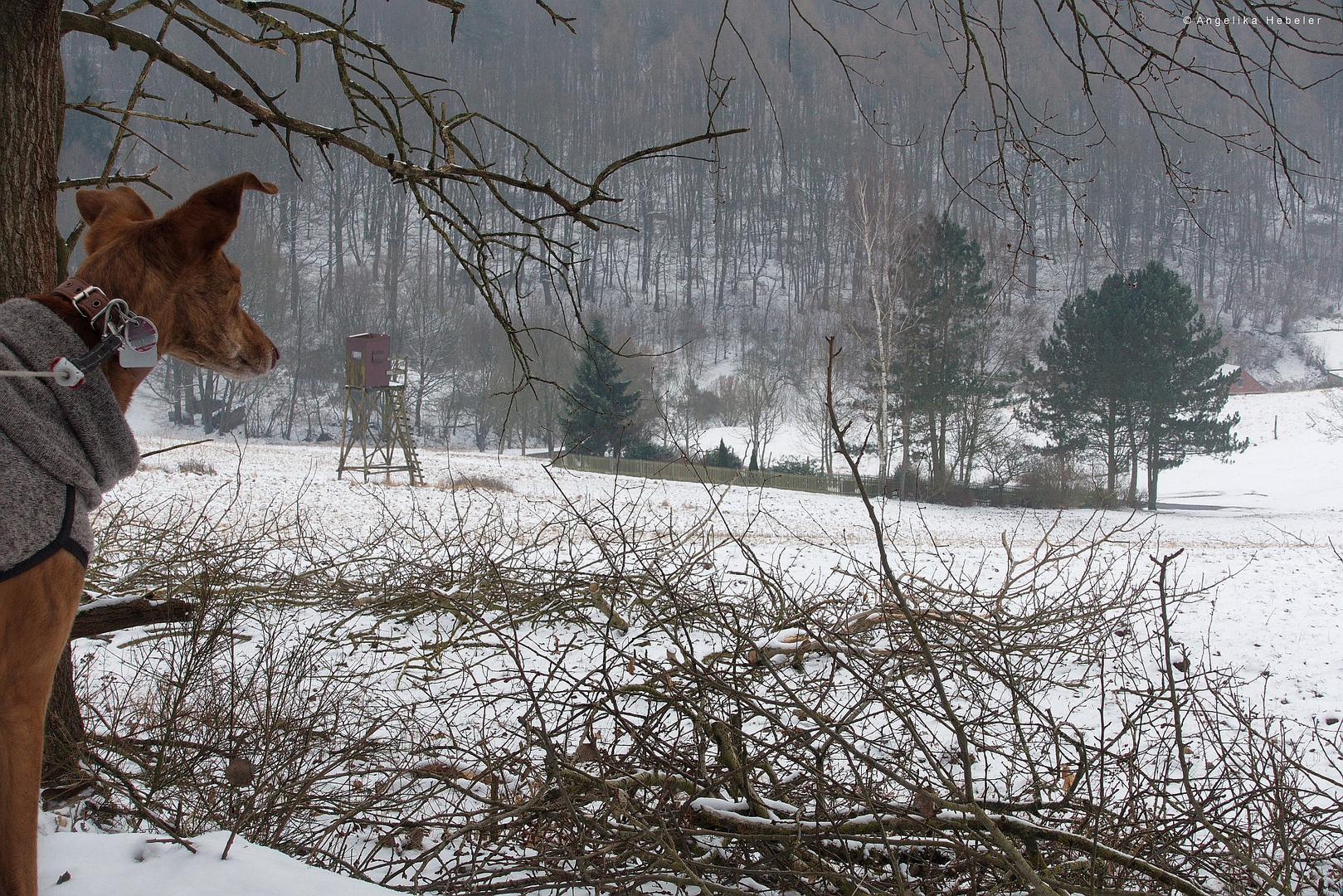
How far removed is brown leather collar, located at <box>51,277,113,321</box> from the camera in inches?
67.2

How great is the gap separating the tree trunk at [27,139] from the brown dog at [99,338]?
→ 95cm

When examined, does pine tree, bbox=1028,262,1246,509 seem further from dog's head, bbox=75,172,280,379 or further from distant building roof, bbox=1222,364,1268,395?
dog's head, bbox=75,172,280,379

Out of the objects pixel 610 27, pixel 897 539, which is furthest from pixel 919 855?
pixel 610 27

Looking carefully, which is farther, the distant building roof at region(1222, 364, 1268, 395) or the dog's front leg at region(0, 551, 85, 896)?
the distant building roof at region(1222, 364, 1268, 395)

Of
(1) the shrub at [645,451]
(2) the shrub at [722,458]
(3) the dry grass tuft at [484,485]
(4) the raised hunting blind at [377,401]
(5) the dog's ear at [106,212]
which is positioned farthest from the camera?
(1) the shrub at [645,451]

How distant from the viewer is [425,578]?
19.3 feet

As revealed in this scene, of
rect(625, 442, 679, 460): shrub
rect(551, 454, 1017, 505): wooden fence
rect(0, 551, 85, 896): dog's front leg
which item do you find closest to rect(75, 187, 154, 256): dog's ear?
rect(0, 551, 85, 896): dog's front leg

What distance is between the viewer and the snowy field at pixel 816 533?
1906mm

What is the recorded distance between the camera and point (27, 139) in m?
2.77

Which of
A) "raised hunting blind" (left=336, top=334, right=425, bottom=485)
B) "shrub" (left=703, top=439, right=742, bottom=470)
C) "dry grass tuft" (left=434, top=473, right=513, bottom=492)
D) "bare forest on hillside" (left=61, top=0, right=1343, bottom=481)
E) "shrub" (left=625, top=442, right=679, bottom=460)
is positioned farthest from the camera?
"bare forest on hillside" (left=61, top=0, right=1343, bottom=481)

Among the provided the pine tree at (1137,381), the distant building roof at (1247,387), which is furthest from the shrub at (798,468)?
the distant building roof at (1247,387)

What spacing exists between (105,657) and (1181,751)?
19.8 feet

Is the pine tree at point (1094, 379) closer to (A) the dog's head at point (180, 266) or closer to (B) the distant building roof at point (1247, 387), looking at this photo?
(B) the distant building roof at point (1247, 387)

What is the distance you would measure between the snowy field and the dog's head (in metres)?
1.08
